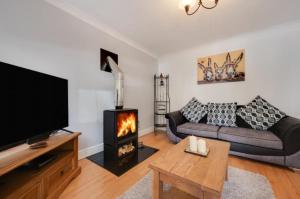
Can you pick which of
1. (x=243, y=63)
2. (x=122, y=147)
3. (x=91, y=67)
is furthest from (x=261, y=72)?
(x=91, y=67)

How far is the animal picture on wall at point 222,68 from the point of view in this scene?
2.72 meters

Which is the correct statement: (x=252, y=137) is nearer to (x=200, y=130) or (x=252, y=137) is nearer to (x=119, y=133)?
(x=200, y=130)

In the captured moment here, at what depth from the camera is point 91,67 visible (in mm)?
2182

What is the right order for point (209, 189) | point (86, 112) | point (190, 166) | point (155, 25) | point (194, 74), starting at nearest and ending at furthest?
point (209, 189) → point (190, 166) → point (86, 112) → point (155, 25) → point (194, 74)

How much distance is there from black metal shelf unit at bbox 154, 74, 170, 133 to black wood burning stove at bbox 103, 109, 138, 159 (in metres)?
1.56

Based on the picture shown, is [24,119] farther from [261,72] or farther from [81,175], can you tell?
[261,72]

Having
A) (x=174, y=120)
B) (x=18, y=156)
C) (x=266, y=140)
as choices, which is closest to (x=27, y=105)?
(x=18, y=156)

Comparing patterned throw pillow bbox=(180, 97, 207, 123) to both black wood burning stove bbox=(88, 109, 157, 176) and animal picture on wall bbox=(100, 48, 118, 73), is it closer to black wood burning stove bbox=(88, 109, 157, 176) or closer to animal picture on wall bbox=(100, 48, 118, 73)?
black wood burning stove bbox=(88, 109, 157, 176)

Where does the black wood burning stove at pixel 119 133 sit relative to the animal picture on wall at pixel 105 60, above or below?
below

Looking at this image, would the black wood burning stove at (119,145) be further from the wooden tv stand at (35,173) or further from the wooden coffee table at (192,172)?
the wooden coffee table at (192,172)

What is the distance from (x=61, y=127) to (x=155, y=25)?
89.7 inches

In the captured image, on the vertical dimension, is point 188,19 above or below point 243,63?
above

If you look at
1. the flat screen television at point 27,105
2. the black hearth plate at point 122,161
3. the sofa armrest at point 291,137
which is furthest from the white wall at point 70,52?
the sofa armrest at point 291,137

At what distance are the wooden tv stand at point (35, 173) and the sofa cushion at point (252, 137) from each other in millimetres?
2330
